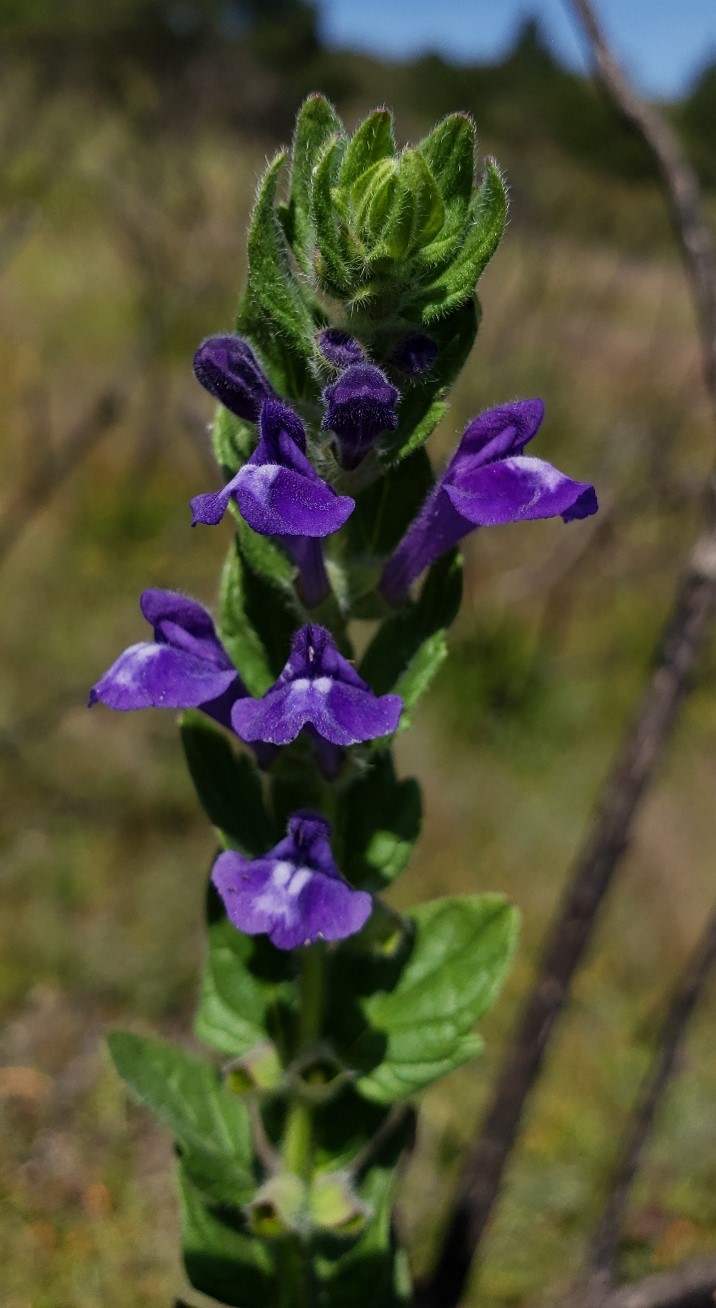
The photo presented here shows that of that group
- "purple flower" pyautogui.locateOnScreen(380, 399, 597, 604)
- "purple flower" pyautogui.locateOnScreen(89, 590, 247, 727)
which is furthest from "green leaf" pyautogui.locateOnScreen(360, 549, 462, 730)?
"purple flower" pyautogui.locateOnScreen(89, 590, 247, 727)

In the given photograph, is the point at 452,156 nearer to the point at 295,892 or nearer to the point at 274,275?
the point at 274,275

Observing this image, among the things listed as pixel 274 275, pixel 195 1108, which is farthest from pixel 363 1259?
pixel 274 275

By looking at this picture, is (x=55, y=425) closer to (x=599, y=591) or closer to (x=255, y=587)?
(x=599, y=591)

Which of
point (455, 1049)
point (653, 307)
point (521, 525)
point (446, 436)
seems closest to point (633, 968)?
point (455, 1049)

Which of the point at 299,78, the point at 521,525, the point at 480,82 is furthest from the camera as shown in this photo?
the point at 299,78

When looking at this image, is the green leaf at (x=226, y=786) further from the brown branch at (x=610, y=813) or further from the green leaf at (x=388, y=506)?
the brown branch at (x=610, y=813)

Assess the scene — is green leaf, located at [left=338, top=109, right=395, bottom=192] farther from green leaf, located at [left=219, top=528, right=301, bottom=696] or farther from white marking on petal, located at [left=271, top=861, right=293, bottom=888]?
white marking on petal, located at [left=271, top=861, right=293, bottom=888]
